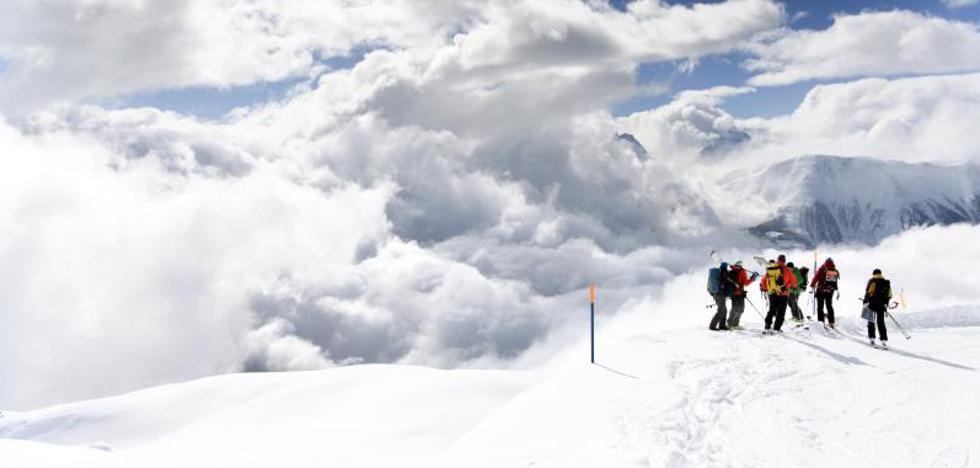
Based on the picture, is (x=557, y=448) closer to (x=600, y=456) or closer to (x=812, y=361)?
(x=600, y=456)

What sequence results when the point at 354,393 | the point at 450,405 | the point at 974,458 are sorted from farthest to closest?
the point at 354,393 → the point at 450,405 → the point at 974,458

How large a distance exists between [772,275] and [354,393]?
1397 cm

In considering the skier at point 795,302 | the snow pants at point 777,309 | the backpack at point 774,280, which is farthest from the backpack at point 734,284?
the skier at point 795,302

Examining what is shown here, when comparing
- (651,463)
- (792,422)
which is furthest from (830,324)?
(651,463)

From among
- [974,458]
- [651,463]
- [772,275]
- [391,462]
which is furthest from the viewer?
[772,275]

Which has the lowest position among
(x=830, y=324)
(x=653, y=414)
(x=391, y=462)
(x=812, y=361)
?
(x=391, y=462)

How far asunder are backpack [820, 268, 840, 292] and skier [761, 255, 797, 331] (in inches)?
69.8

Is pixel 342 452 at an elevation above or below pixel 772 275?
below

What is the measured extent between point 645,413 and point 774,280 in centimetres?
1082

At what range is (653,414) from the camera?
38.4 feet

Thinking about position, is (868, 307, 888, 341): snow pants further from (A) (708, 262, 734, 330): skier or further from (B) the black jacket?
(A) (708, 262, 734, 330): skier

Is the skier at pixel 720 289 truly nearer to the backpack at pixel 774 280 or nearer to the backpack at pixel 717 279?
the backpack at pixel 717 279

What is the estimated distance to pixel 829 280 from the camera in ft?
72.4

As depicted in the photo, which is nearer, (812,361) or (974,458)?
(974,458)
